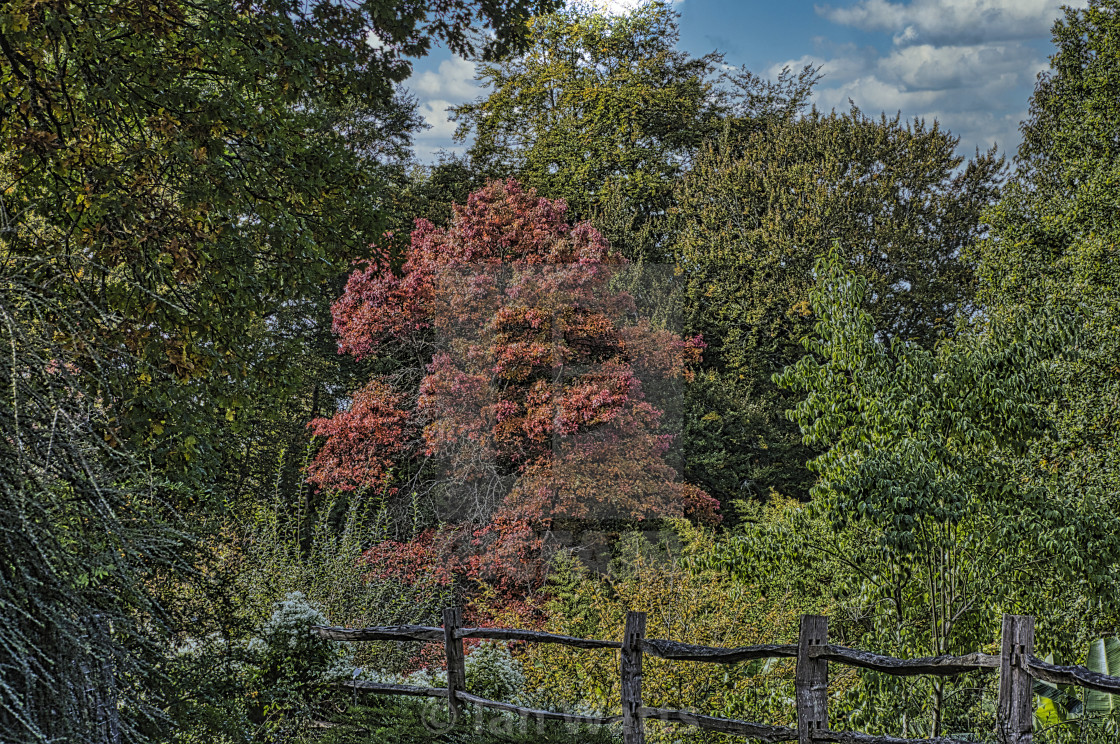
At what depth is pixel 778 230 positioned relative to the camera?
14883 millimetres

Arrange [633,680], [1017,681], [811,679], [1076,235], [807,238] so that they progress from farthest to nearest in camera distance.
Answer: [807,238], [1076,235], [633,680], [811,679], [1017,681]

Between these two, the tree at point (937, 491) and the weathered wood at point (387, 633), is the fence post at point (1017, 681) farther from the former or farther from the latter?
the weathered wood at point (387, 633)

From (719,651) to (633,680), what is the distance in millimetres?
589

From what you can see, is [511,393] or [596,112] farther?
[596,112]

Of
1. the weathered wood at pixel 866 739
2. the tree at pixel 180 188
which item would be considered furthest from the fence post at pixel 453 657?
the weathered wood at pixel 866 739

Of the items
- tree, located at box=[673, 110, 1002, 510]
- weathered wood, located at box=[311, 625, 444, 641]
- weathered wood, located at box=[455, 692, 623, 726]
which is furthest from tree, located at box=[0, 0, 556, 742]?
tree, located at box=[673, 110, 1002, 510]

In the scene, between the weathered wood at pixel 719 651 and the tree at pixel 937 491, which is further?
the tree at pixel 937 491

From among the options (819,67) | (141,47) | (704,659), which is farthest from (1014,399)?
(819,67)

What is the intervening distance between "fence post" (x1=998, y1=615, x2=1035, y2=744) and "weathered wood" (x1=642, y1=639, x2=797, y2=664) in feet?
2.93

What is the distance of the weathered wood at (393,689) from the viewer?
498cm

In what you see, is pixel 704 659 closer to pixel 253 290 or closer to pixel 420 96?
pixel 253 290

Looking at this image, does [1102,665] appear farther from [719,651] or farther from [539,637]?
[539,637]

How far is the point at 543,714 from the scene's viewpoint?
14.6 ft

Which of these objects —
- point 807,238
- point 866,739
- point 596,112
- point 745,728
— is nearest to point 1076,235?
point 807,238
